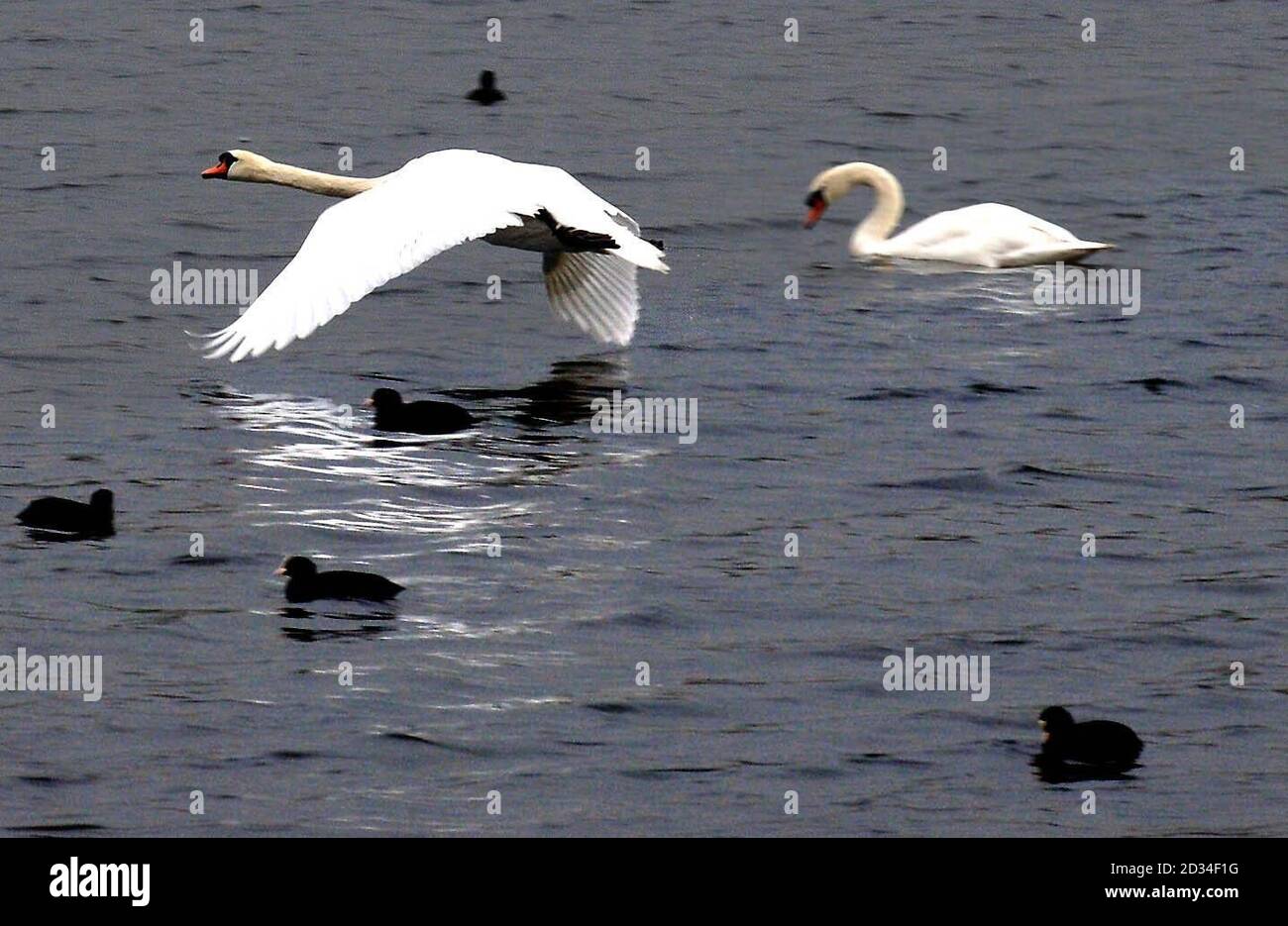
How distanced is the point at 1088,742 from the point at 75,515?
4975 millimetres

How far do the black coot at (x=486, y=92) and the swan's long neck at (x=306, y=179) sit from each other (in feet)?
24.7

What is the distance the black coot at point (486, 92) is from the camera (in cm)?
2489

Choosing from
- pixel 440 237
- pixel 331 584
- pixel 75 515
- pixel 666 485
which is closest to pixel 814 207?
pixel 440 237

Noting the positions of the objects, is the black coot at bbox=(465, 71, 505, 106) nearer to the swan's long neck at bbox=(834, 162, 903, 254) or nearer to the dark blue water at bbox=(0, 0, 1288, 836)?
the dark blue water at bbox=(0, 0, 1288, 836)

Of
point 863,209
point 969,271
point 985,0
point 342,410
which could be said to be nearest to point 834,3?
point 985,0

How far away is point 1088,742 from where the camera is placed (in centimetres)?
988

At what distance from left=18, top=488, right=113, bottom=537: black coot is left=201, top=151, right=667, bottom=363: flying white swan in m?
0.94

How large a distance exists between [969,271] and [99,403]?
22.7 ft

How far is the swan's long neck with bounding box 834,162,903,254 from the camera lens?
2017cm

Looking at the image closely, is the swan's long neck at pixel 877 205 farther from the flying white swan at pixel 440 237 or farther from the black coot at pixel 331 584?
the black coot at pixel 331 584

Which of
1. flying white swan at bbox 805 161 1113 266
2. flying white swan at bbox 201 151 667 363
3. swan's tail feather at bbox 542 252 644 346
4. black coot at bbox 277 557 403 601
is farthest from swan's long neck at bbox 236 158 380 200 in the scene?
black coot at bbox 277 557 403 601
